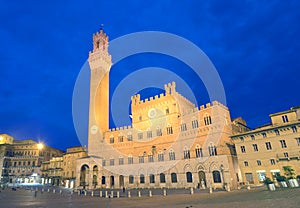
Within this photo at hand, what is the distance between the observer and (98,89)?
5884cm

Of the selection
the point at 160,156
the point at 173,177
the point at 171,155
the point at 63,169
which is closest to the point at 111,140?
the point at 160,156

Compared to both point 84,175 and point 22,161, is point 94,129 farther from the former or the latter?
point 22,161

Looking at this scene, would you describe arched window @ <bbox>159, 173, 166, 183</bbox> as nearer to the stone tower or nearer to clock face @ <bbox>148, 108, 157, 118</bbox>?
clock face @ <bbox>148, 108, 157, 118</bbox>

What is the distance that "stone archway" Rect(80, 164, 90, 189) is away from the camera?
170 feet

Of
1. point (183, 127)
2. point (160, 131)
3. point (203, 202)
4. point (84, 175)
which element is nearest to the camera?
point (203, 202)

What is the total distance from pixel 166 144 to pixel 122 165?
41.6 ft

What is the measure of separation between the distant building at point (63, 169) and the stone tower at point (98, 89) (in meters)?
11.4

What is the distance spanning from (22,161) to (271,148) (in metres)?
78.7

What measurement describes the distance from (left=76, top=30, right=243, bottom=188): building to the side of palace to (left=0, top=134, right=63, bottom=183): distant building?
29810mm

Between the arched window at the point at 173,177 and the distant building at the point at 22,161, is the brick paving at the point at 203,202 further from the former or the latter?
the distant building at the point at 22,161

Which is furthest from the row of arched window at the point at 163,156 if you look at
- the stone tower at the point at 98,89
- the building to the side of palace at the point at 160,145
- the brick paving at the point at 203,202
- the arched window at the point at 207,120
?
the brick paving at the point at 203,202

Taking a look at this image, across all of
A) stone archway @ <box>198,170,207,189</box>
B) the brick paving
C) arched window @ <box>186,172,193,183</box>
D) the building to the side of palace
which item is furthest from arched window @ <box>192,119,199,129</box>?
the brick paving

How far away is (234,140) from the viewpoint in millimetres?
36656

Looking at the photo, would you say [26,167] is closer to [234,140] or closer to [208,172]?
[208,172]
